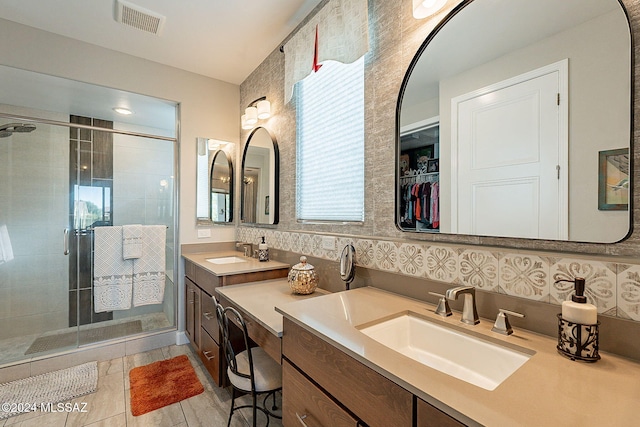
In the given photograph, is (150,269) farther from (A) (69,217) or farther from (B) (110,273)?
(A) (69,217)

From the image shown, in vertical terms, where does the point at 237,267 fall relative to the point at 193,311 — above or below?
above

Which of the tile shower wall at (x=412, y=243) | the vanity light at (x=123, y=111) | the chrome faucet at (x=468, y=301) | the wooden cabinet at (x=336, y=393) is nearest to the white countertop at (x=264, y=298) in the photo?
the wooden cabinet at (x=336, y=393)

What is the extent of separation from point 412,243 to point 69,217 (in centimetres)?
315

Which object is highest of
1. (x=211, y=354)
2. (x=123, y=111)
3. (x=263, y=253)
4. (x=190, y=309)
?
(x=123, y=111)

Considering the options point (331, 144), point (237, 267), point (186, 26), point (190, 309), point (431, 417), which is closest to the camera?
point (431, 417)

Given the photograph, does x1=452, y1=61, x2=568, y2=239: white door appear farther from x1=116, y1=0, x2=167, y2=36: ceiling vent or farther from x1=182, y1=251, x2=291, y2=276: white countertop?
x1=116, y1=0, x2=167, y2=36: ceiling vent

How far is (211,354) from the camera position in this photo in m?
1.97

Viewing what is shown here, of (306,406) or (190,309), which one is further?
(190,309)

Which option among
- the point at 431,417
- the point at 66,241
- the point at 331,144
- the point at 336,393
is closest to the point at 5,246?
the point at 66,241

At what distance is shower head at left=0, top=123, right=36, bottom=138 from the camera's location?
243 centimetres

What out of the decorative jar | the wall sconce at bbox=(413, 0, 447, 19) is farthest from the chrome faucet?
the wall sconce at bbox=(413, 0, 447, 19)

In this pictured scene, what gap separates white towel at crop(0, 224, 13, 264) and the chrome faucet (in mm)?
3617

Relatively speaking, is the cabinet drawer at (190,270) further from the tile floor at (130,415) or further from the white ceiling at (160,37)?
the white ceiling at (160,37)

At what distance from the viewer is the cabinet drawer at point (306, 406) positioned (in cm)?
85
